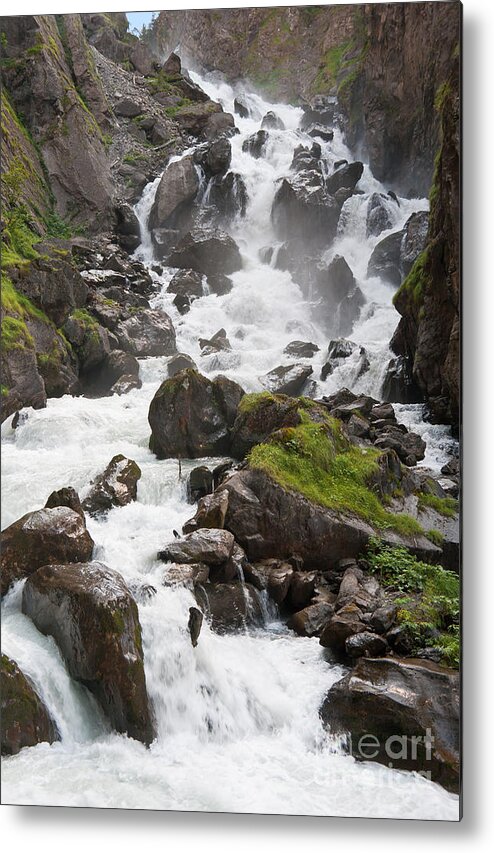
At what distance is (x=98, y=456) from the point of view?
17.4 feet

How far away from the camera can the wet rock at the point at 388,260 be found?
7.23 meters

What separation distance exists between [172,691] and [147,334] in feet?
12.1

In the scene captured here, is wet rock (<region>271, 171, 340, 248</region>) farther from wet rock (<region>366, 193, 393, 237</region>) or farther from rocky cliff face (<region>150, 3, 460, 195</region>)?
rocky cliff face (<region>150, 3, 460, 195</region>)

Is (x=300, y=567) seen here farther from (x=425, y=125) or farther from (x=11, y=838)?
(x=425, y=125)

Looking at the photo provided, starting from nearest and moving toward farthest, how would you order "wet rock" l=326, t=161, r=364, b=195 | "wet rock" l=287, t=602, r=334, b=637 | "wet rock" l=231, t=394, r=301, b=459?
"wet rock" l=287, t=602, r=334, b=637, "wet rock" l=231, t=394, r=301, b=459, "wet rock" l=326, t=161, r=364, b=195

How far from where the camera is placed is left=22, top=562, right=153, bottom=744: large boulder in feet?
12.1

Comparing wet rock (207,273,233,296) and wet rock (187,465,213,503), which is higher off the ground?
wet rock (207,273,233,296)

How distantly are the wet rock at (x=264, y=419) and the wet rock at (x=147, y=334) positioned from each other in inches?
40.5

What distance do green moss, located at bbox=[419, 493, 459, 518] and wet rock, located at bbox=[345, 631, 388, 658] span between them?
3.07ft

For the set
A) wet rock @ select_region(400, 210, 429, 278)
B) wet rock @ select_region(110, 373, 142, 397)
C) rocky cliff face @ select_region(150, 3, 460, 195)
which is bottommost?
wet rock @ select_region(110, 373, 142, 397)

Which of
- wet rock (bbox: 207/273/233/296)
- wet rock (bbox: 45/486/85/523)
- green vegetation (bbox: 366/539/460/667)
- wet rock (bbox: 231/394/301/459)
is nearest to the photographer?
green vegetation (bbox: 366/539/460/667)

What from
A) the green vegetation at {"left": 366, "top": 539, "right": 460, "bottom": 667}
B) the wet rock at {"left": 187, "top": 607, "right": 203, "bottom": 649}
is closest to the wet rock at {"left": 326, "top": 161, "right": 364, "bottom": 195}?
the green vegetation at {"left": 366, "top": 539, "right": 460, "bottom": 667}

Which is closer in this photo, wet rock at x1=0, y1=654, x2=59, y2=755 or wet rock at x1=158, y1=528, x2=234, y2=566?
wet rock at x1=0, y1=654, x2=59, y2=755

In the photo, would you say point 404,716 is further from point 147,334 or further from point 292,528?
point 147,334
